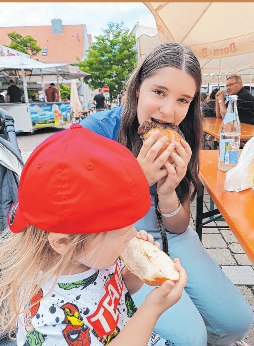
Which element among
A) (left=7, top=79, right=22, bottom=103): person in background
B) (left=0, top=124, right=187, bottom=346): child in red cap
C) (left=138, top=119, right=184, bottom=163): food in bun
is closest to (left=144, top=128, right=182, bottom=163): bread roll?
(left=138, top=119, right=184, bottom=163): food in bun

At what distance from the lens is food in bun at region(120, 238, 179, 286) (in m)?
1.05

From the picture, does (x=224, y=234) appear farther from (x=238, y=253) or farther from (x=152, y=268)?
(x=152, y=268)

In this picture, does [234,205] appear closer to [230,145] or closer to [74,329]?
[230,145]

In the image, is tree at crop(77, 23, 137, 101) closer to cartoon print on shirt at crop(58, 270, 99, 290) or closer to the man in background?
→ the man in background

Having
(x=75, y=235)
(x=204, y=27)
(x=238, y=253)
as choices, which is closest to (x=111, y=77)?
(x=204, y=27)

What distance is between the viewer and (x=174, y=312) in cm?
132

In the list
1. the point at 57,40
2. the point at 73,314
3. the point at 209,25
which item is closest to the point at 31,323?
the point at 73,314

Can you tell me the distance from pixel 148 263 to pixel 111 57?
2829cm

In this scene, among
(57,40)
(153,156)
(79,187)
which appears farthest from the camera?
(57,40)

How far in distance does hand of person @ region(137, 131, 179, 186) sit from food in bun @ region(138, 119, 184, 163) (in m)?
0.05

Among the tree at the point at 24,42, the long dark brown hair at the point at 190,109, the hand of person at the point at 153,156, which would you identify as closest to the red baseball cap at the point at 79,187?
the hand of person at the point at 153,156

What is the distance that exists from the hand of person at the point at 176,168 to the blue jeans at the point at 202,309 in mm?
375

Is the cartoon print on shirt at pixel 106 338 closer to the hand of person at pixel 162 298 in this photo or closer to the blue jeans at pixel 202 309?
the hand of person at pixel 162 298

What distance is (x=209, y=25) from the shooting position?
3861 millimetres
